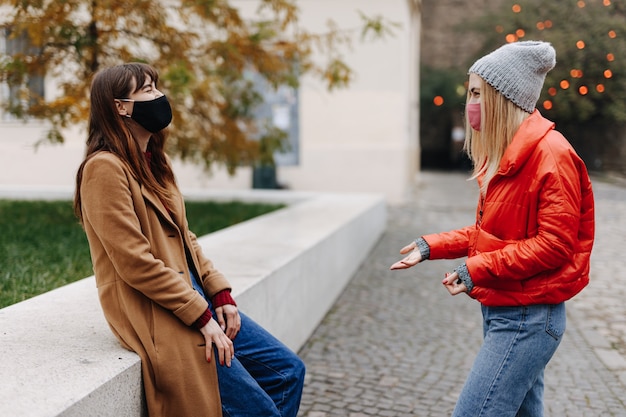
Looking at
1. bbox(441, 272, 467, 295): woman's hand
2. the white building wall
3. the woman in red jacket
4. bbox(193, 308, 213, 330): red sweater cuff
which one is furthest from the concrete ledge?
the white building wall

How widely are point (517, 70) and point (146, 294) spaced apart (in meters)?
1.60

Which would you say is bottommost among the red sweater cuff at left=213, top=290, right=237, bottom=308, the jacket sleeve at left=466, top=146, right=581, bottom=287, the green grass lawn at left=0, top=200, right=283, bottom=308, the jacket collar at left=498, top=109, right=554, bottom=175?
the green grass lawn at left=0, top=200, right=283, bottom=308

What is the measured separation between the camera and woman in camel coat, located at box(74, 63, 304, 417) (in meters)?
2.54

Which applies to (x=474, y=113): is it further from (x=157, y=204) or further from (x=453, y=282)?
(x=157, y=204)

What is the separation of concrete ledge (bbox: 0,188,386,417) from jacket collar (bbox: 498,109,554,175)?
61.4 inches

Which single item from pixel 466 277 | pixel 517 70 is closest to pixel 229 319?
pixel 466 277

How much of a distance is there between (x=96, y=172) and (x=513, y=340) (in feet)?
5.41

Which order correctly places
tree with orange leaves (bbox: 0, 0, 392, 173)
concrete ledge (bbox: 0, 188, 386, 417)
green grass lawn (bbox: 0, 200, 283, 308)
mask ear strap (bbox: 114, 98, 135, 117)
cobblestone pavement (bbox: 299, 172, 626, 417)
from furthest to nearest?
tree with orange leaves (bbox: 0, 0, 392, 173)
green grass lawn (bbox: 0, 200, 283, 308)
cobblestone pavement (bbox: 299, 172, 626, 417)
mask ear strap (bbox: 114, 98, 135, 117)
concrete ledge (bbox: 0, 188, 386, 417)

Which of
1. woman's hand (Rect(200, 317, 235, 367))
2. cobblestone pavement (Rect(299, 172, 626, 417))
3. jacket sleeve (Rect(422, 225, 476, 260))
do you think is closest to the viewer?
woman's hand (Rect(200, 317, 235, 367))

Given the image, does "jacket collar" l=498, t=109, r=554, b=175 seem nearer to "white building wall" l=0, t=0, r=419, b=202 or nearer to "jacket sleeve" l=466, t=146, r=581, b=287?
"jacket sleeve" l=466, t=146, r=581, b=287

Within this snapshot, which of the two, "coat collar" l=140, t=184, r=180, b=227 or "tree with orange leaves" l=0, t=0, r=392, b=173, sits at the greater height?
"tree with orange leaves" l=0, t=0, r=392, b=173

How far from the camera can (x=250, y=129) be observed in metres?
9.47

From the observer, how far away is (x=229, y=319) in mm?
2945

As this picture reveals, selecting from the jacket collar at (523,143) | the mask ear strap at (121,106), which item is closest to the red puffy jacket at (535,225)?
the jacket collar at (523,143)
